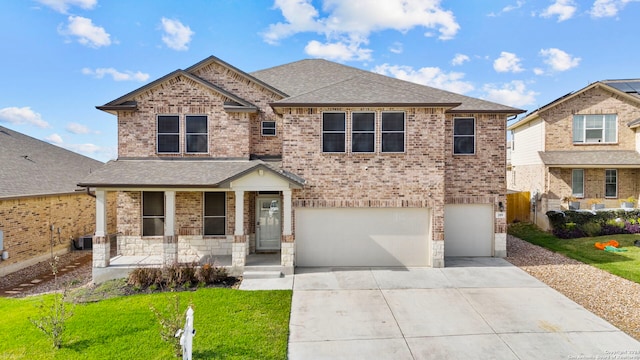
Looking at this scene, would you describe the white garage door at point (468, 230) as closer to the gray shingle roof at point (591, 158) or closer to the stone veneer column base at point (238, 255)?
the stone veneer column base at point (238, 255)

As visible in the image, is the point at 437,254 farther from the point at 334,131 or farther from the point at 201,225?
the point at 201,225

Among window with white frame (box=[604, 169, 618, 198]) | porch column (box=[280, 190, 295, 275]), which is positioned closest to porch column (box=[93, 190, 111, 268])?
porch column (box=[280, 190, 295, 275])

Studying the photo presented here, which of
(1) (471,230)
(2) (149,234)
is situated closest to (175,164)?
(2) (149,234)

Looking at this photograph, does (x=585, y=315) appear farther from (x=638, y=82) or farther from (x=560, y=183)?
(x=638, y=82)

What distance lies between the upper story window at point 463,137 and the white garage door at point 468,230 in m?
2.03

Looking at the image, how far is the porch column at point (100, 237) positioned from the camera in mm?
10227

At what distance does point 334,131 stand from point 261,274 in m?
5.13

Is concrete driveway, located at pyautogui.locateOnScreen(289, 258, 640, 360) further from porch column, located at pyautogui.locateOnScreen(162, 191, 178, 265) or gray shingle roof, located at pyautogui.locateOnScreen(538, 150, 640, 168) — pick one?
gray shingle roof, located at pyautogui.locateOnScreen(538, 150, 640, 168)

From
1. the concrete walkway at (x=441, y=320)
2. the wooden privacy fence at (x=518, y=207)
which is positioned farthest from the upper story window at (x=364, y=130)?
the wooden privacy fence at (x=518, y=207)

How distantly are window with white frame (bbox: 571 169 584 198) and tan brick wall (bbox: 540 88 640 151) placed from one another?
123cm

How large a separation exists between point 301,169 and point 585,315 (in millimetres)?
8198

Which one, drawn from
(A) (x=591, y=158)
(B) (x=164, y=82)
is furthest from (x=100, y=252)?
(A) (x=591, y=158)

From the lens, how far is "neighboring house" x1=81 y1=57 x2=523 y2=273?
1048cm

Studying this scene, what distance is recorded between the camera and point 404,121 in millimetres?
10695
